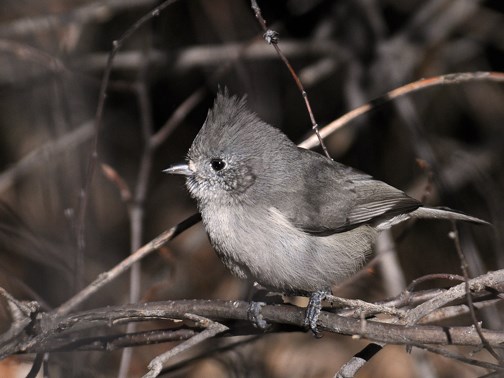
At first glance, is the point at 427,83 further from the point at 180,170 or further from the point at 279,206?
the point at 180,170

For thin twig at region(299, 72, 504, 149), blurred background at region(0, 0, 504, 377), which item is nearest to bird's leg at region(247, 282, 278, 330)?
thin twig at region(299, 72, 504, 149)

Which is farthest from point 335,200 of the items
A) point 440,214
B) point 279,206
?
point 440,214

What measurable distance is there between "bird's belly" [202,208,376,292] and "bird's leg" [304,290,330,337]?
0.20 ft

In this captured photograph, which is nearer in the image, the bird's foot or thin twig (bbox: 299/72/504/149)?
the bird's foot

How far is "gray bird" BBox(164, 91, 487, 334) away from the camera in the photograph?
325 centimetres

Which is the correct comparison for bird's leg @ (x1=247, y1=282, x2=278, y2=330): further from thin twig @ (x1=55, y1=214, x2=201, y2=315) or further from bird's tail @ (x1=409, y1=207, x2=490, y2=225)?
bird's tail @ (x1=409, y1=207, x2=490, y2=225)

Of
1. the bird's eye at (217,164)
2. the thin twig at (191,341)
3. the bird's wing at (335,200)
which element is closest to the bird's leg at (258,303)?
the thin twig at (191,341)

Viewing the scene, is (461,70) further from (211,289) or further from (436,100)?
(211,289)

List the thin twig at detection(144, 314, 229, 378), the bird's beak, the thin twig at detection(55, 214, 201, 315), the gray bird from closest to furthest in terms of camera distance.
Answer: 1. the thin twig at detection(144, 314, 229, 378)
2. the thin twig at detection(55, 214, 201, 315)
3. the gray bird
4. the bird's beak

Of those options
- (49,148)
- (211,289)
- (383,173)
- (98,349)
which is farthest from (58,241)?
(383,173)

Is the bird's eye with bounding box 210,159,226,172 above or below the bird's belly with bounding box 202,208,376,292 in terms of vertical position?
above

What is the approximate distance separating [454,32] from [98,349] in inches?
174

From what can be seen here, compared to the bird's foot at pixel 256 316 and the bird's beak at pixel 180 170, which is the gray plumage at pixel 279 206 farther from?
the bird's foot at pixel 256 316

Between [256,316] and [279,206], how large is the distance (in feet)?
2.09
